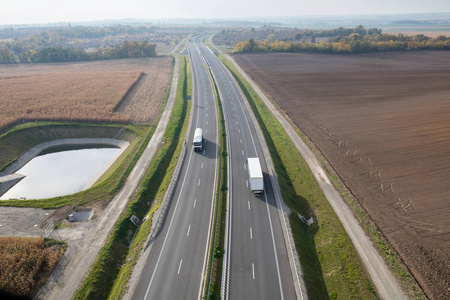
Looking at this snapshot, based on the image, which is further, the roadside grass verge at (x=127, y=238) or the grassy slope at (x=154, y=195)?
the grassy slope at (x=154, y=195)

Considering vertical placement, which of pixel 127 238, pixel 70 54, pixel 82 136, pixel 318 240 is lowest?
pixel 127 238

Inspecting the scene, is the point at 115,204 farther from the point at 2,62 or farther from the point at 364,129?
the point at 2,62

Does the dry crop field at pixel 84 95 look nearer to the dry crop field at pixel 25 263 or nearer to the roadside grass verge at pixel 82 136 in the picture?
the roadside grass verge at pixel 82 136

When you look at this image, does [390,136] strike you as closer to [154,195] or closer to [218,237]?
[218,237]

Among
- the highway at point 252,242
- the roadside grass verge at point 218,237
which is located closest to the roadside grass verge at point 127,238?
the roadside grass verge at point 218,237

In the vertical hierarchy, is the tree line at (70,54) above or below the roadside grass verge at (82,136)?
above

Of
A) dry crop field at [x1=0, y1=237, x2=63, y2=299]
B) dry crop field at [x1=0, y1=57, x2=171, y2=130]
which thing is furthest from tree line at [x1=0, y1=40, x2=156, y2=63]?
dry crop field at [x1=0, y1=237, x2=63, y2=299]

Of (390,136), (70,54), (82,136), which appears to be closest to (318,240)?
(390,136)

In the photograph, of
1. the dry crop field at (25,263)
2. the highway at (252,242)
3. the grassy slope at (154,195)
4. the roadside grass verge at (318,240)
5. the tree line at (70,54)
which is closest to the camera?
the dry crop field at (25,263)
